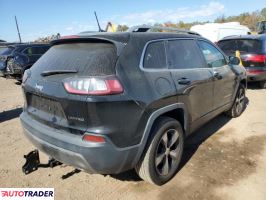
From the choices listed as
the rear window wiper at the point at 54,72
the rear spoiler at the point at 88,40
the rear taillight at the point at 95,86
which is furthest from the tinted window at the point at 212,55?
the rear window wiper at the point at 54,72

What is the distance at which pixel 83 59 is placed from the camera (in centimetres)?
306

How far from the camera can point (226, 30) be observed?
1773 centimetres

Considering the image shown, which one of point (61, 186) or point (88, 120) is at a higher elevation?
point (88, 120)

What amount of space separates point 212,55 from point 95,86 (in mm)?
2811

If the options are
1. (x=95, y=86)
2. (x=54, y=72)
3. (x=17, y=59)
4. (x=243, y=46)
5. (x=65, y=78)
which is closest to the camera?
(x=95, y=86)

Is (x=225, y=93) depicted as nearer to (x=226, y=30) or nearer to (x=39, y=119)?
(x=39, y=119)

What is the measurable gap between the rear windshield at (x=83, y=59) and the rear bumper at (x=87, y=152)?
0.67 metres

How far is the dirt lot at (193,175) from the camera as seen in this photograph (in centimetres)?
352

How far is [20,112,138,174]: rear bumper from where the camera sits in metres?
2.84

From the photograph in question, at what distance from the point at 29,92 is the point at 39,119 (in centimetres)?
39

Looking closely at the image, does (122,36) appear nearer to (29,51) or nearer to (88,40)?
(88,40)

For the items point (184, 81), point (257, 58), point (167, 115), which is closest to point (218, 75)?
point (184, 81)

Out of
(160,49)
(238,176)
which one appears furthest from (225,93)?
(160,49)

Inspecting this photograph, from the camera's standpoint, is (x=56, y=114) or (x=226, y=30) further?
(x=226, y=30)
